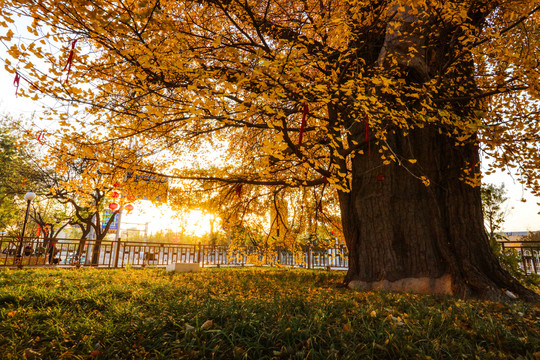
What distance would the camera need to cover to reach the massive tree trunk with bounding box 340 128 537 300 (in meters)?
5.16

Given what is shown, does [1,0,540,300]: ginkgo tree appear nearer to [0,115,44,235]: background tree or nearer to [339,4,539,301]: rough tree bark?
[339,4,539,301]: rough tree bark

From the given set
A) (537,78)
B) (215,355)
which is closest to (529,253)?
(537,78)

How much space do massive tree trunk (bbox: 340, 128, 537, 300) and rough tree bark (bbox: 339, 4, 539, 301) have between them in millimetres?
17

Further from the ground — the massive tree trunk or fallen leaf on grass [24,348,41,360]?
the massive tree trunk

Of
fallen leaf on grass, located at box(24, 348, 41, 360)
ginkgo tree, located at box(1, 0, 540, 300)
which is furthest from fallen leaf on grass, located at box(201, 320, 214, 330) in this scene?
ginkgo tree, located at box(1, 0, 540, 300)

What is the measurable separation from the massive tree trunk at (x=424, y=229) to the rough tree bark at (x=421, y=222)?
0.02 metres

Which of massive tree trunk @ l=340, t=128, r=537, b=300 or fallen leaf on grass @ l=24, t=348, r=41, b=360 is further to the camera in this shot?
massive tree trunk @ l=340, t=128, r=537, b=300

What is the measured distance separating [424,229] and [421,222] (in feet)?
0.49

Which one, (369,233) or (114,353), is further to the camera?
(369,233)

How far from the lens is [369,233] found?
6211 mm

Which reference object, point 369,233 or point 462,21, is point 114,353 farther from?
point 462,21

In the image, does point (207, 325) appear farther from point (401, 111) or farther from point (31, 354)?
point (401, 111)

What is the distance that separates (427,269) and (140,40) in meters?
6.18

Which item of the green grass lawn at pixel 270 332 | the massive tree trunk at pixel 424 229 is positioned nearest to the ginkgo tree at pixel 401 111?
the massive tree trunk at pixel 424 229
